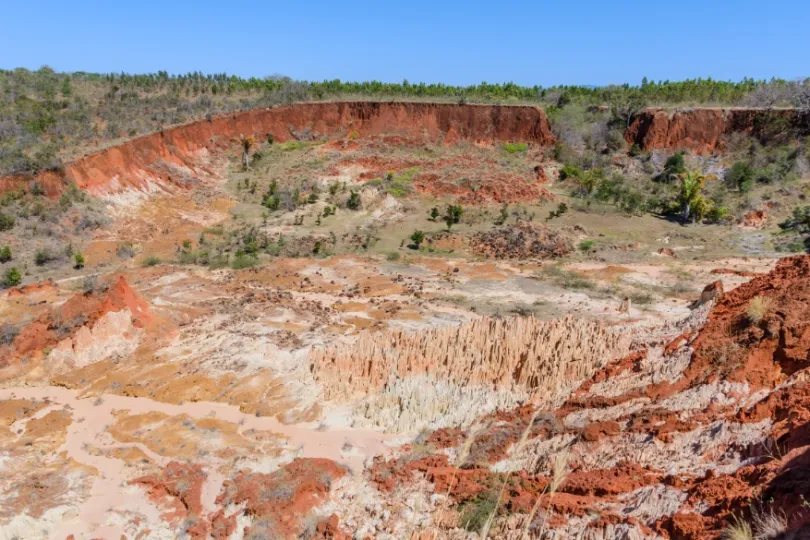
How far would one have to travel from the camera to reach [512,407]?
12328mm

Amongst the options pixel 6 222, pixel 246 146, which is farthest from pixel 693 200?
pixel 6 222

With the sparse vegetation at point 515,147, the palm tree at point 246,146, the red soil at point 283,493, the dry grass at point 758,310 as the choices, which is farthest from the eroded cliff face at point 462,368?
the sparse vegetation at point 515,147

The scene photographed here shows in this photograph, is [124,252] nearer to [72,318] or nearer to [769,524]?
[72,318]

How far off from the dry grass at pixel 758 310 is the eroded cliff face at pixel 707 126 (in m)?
34.5

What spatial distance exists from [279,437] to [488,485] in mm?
4967

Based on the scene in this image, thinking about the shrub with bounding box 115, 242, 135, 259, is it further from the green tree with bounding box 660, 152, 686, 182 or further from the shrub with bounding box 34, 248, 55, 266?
the green tree with bounding box 660, 152, 686, 182

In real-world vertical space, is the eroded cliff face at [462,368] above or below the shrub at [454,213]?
below

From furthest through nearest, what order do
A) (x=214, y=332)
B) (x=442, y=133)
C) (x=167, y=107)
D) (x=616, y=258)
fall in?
(x=442, y=133), (x=167, y=107), (x=616, y=258), (x=214, y=332)

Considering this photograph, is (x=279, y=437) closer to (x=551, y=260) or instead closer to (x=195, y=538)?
(x=195, y=538)

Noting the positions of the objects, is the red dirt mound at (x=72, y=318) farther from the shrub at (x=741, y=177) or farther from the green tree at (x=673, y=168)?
the shrub at (x=741, y=177)

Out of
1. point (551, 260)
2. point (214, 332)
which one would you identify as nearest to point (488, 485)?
point (214, 332)

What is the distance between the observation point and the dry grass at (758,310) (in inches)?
405

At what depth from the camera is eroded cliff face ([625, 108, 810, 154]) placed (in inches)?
1486

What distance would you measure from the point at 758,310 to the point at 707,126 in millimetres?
36359
